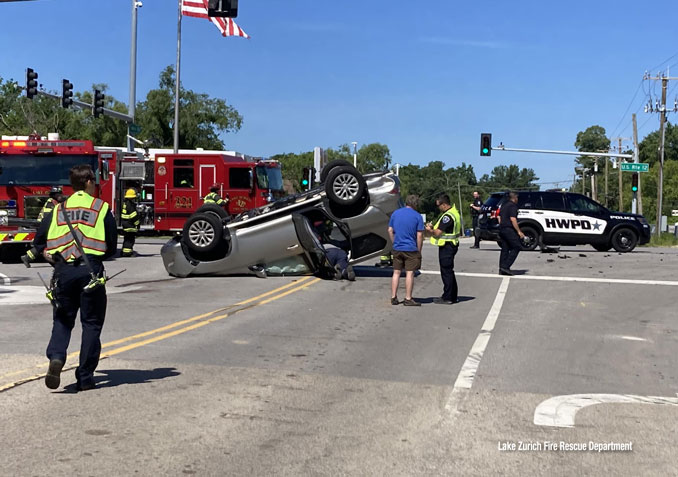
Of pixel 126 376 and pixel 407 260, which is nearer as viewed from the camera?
pixel 126 376

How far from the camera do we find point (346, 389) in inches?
285

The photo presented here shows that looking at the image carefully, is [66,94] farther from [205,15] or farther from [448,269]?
[448,269]

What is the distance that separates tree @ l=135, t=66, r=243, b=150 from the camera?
64.6 metres

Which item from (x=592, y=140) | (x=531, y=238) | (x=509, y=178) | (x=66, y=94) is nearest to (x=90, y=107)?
(x=66, y=94)

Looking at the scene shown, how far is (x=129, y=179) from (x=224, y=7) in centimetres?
792

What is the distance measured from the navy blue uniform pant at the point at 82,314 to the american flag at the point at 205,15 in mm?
30543

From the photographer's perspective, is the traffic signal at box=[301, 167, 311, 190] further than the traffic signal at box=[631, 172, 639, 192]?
No

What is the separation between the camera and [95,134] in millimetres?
66625

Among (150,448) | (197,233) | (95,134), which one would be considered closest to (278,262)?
(197,233)

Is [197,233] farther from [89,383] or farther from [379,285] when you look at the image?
[89,383]

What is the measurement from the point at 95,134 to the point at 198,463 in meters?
64.7

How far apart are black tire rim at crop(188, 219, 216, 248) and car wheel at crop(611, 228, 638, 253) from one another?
48.5ft

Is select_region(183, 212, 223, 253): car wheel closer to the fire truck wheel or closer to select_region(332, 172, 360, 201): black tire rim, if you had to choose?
the fire truck wheel

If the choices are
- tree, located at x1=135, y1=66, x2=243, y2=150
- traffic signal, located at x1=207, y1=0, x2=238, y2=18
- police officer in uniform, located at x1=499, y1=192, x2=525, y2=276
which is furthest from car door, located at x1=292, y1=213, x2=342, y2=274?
tree, located at x1=135, y1=66, x2=243, y2=150
